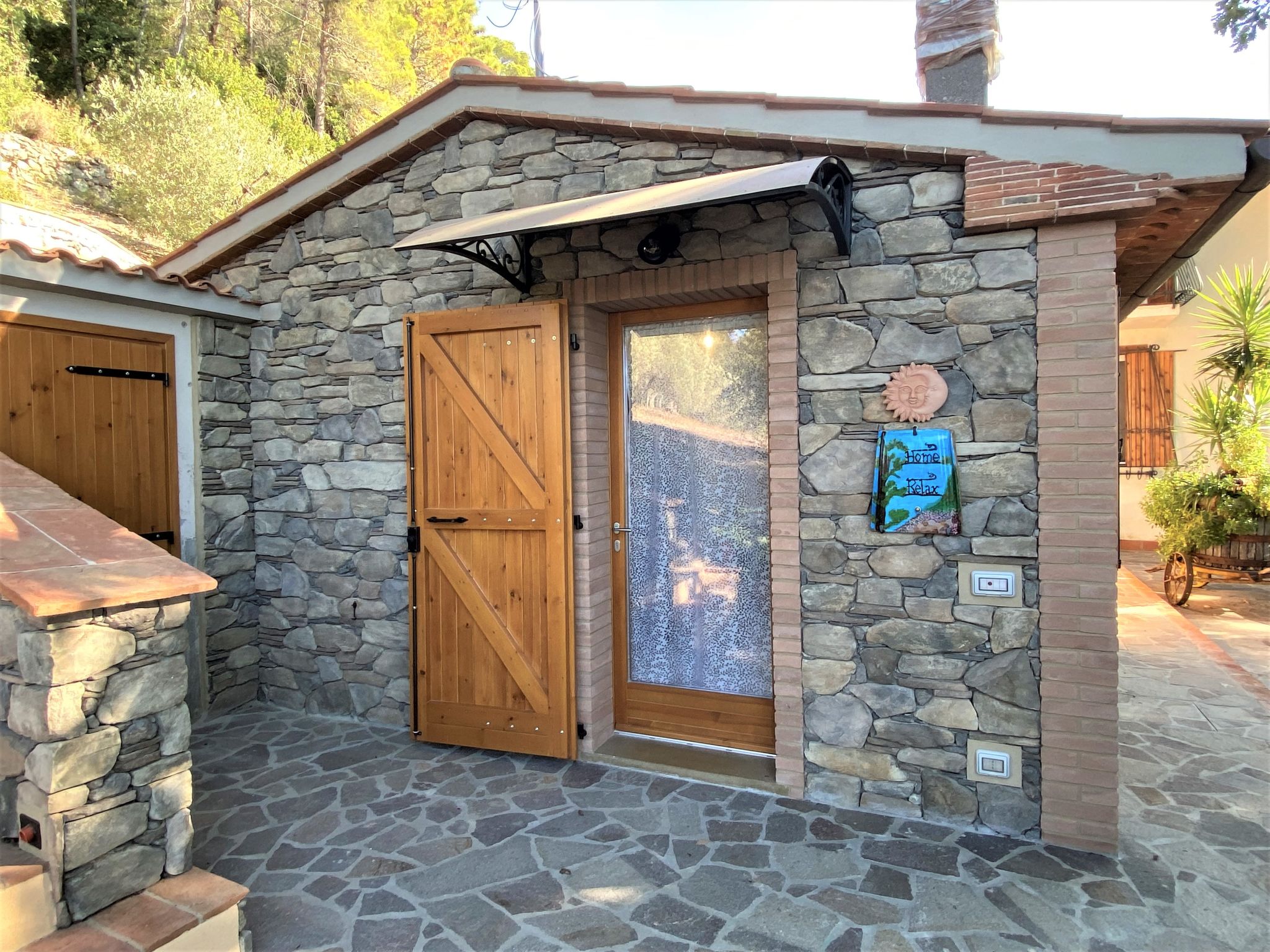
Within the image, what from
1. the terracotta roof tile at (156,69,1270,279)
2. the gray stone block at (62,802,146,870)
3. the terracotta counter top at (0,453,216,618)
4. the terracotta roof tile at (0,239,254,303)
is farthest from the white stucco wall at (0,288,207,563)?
the gray stone block at (62,802,146,870)

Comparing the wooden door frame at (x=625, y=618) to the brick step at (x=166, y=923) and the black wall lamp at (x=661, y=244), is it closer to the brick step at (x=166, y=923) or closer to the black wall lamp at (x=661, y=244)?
the black wall lamp at (x=661, y=244)

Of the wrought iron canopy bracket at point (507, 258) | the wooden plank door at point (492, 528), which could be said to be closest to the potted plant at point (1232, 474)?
the wooden plank door at point (492, 528)

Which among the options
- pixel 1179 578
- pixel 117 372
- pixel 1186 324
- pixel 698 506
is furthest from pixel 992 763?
pixel 1186 324

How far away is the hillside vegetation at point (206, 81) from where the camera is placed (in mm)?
11844

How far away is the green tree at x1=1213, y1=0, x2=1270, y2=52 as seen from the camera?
4266 mm

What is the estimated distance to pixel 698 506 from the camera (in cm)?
394

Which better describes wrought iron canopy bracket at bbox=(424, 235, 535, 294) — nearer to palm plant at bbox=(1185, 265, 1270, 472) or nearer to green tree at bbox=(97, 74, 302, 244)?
palm plant at bbox=(1185, 265, 1270, 472)

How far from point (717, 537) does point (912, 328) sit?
4.85 ft

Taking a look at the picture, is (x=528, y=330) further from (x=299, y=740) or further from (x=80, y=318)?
(x=299, y=740)

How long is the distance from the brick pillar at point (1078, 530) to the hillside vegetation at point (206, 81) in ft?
42.8

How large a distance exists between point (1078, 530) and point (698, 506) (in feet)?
5.93

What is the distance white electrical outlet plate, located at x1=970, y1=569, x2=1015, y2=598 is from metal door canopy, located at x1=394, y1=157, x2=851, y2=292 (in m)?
1.58

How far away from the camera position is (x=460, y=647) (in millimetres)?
4152

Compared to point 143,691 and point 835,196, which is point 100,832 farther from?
point 835,196
